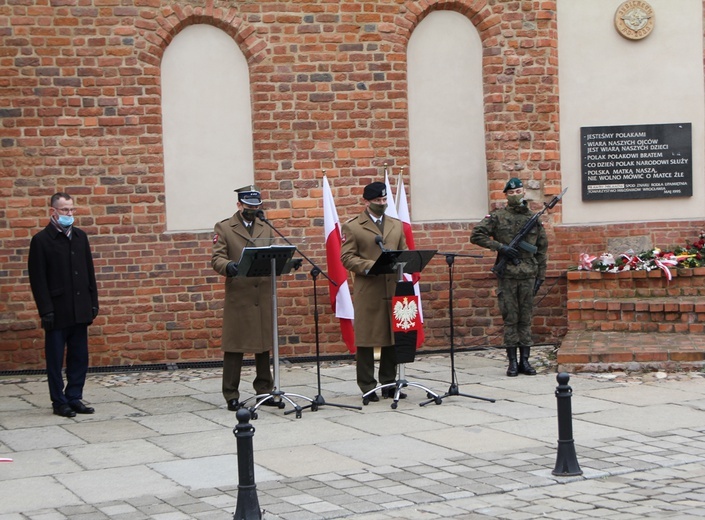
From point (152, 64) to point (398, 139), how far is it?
3.00 meters

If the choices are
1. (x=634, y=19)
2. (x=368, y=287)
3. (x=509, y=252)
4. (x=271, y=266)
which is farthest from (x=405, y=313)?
(x=634, y=19)

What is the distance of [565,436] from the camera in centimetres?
738

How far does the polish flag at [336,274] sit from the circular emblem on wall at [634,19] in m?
4.65

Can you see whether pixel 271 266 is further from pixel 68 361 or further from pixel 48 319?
pixel 68 361

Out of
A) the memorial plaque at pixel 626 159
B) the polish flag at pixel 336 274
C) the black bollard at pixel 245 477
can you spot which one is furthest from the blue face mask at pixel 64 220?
the memorial plaque at pixel 626 159

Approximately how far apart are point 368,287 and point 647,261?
4.17 meters

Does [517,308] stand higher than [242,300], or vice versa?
[242,300]

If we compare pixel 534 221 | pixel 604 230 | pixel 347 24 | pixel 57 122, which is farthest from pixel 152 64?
pixel 604 230

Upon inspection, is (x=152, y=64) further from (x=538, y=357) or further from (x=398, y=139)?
(x=538, y=357)

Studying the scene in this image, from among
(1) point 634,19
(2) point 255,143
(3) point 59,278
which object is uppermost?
(1) point 634,19

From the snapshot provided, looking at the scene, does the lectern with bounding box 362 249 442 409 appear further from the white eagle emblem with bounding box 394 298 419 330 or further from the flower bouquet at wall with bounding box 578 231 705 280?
the flower bouquet at wall with bounding box 578 231 705 280

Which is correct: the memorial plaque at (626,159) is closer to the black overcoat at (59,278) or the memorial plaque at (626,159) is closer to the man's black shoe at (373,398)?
the man's black shoe at (373,398)

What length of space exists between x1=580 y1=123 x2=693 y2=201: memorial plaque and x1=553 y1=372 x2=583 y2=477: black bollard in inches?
273

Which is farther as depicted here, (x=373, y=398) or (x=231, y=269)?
(x=373, y=398)
